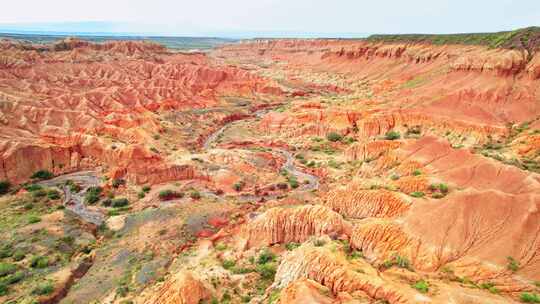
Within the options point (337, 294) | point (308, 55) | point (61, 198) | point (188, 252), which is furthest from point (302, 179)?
point (308, 55)

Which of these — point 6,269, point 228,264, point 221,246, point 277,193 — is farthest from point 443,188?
point 6,269

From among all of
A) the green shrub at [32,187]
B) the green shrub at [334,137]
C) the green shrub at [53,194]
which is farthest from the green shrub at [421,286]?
the green shrub at [334,137]

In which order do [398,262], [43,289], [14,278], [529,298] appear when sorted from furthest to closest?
[14,278]
[43,289]
[398,262]
[529,298]

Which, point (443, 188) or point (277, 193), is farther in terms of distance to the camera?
point (277, 193)

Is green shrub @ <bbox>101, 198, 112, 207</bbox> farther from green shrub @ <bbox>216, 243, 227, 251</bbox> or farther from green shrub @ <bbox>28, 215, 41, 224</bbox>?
green shrub @ <bbox>216, 243, 227, 251</bbox>

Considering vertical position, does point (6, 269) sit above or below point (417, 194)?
below

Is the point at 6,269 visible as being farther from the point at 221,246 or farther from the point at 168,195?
the point at 168,195
